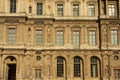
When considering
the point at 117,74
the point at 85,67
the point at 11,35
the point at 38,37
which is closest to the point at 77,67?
the point at 85,67

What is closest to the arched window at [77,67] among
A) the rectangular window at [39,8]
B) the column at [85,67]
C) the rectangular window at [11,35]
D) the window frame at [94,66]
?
the column at [85,67]

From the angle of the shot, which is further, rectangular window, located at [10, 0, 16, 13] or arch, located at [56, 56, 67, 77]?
rectangular window, located at [10, 0, 16, 13]

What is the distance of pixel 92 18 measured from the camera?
4781cm

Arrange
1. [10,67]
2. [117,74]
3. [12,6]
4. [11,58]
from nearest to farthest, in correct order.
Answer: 1. [11,58]
2. [117,74]
3. [12,6]
4. [10,67]

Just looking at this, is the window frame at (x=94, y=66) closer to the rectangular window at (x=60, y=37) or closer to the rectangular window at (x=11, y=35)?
the rectangular window at (x=60, y=37)

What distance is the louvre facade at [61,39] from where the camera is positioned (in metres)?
45.6

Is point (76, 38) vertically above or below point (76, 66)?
above

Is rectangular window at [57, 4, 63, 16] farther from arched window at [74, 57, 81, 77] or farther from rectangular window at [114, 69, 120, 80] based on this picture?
rectangular window at [114, 69, 120, 80]

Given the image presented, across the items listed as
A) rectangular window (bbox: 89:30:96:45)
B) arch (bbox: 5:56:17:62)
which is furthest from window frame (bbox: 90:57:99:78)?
arch (bbox: 5:56:17:62)

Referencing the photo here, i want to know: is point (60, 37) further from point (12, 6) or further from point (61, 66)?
point (12, 6)

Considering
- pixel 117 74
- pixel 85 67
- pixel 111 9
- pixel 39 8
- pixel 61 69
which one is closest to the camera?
pixel 117 74

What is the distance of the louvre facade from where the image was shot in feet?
150

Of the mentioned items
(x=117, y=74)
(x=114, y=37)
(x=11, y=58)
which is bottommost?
(x=117, y=74)

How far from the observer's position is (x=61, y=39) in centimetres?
4759
